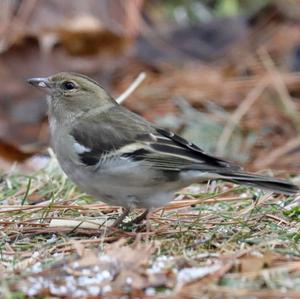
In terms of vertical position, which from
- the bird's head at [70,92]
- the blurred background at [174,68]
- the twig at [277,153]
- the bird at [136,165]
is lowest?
the bird at [136,165]

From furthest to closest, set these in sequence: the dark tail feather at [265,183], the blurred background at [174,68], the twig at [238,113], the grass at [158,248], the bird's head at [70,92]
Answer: the blurred background at [174,68] → the twig at [238,113] → the bird's head at [70,92] → the dark tail feather at [265,183] → the grass at [158,248]

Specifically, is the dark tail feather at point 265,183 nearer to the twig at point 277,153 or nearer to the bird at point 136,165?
the bird at point 136,165

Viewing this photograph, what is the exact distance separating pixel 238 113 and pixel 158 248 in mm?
4254

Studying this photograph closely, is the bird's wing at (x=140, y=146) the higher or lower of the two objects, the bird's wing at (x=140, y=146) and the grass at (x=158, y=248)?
the higher

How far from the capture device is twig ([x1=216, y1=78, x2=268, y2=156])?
24.4 ft

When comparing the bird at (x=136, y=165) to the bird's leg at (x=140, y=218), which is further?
the bird's leg at (x=140, y=218)

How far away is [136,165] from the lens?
14.3ft

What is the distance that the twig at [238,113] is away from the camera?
744 centimetres

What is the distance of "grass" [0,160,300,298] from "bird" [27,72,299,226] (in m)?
0.18

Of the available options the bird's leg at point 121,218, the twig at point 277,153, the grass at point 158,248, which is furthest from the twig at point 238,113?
the bird's leg at point 121,218

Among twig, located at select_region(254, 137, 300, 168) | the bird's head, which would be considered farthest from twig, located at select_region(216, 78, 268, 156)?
the bird's head

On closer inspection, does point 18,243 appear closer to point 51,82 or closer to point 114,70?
point 51,82

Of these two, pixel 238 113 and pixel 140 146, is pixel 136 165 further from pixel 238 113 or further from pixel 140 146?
pixel 238 113

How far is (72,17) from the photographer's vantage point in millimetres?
8758
